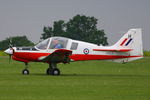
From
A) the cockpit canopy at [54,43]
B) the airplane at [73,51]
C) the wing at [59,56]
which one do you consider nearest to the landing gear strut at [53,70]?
the airplane at [73,51]

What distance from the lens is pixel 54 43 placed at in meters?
25.8

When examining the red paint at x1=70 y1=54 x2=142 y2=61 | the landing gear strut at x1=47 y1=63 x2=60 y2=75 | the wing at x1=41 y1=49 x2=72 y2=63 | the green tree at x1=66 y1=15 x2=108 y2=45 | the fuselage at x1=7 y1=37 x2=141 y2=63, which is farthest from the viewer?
the green tree at x1=66 y1=15 x2=108 y2=45

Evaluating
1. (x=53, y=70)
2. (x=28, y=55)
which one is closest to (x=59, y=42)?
(x=53, y=70)

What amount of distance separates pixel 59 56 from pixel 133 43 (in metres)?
4.15

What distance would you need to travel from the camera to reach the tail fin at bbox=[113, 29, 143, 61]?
26547mm

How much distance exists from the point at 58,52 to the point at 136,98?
11.0 metres

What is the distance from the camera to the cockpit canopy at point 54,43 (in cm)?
2575

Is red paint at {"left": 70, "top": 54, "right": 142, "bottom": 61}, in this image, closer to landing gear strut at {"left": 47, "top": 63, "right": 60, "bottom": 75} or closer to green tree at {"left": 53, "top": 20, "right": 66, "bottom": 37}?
landing gear strut at {"left": 47, "top": 63, "right": 60, "bottom": 75}

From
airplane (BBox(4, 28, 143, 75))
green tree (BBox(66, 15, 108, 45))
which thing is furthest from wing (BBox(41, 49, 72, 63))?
green tree (BBox(66, 15, 108, 45))

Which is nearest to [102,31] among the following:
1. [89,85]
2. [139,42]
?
[139,42]

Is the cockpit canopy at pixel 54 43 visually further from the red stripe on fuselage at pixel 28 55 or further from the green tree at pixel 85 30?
the green tree at pixel 85 30

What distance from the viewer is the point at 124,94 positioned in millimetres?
15500

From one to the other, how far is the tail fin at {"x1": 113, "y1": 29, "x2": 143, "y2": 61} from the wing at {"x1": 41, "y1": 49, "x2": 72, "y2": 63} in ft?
9.54

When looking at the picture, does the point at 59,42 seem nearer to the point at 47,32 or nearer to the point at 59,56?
the point at 59,56
